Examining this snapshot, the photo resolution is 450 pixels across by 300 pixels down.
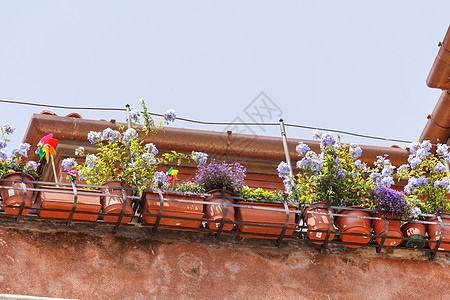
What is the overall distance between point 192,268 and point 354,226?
4.89 feet

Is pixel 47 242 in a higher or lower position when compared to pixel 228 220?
lower

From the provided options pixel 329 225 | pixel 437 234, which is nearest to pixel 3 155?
pixel 329 225

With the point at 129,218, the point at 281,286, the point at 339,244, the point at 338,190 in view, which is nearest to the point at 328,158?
the point at 338,190

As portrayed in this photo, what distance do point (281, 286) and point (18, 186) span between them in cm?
241

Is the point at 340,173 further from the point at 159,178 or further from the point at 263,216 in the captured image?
the point at 159,178

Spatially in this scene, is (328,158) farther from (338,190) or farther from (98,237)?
(98,237)

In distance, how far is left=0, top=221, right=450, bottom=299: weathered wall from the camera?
6.54 metres

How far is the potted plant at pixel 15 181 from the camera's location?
6.59 m

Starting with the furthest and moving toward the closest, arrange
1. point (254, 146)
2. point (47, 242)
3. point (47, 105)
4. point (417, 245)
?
point (254, 146), point (47, 105), point (417, 245), point (47, 242)

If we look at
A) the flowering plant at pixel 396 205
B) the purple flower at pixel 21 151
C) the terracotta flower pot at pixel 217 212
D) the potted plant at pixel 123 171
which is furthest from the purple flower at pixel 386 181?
the purple flower at pixel 21 151

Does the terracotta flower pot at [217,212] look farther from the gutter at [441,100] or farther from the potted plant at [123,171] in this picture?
the gutter at [441,100]

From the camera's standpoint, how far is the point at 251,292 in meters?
6.89

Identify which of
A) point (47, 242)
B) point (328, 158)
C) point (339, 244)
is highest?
point (328, 158)

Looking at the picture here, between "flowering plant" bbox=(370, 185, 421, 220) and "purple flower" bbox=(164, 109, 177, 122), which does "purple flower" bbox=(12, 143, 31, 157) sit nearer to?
"purple flower" bbox=(164, 109, 177, 122)
